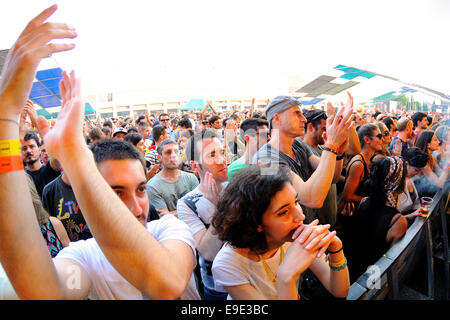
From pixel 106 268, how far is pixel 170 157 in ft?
4.61

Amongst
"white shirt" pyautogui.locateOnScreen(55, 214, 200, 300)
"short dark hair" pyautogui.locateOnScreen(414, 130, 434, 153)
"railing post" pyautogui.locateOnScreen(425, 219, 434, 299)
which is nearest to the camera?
"white shirt" pyautogui.locateOnScreen(55, 214, 200, 300)

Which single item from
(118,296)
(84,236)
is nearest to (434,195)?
(118,296)

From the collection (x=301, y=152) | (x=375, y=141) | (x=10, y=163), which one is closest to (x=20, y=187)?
(x=10, y=163)

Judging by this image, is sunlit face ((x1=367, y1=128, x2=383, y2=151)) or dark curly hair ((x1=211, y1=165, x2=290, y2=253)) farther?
sunlit face ((x1=367, y1=128, x2=383, y2=151))

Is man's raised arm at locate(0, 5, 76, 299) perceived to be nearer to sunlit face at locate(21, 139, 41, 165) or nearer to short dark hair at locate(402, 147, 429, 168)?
sunlit face at locate(21, 139, 41, 165)

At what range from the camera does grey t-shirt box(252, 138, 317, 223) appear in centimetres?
107

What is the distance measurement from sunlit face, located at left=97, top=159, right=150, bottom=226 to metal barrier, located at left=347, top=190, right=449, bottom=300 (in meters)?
0.67

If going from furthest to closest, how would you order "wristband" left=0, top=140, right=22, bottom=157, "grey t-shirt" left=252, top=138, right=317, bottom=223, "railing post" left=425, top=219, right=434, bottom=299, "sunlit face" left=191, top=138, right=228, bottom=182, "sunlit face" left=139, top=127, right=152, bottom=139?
1. "sunlit face" left=139, top=127, right=152, bottom=139
2. "sunlit face" left=191, top=138, right=228, bottom=182
3. "grey t-shirt" left=252, top=138, right=317, bottom=223
4. "railing post" left=425, top=219, right=434, bottom=299
5. "wristband" left=0, top=140, right=22, bottom=157

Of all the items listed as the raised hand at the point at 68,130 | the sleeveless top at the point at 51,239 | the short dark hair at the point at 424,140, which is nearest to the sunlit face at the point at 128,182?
the raised hand at the point at 68,130

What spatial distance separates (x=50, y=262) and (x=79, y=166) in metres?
0.21

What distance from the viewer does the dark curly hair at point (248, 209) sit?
676mm

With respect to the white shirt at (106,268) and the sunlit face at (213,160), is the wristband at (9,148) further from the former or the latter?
the sunlit face at (213,160)

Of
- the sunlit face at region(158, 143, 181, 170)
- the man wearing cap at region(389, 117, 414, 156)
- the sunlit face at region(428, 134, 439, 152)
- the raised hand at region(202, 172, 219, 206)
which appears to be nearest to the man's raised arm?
the raised hand at region(202, 172, 219, 206)
